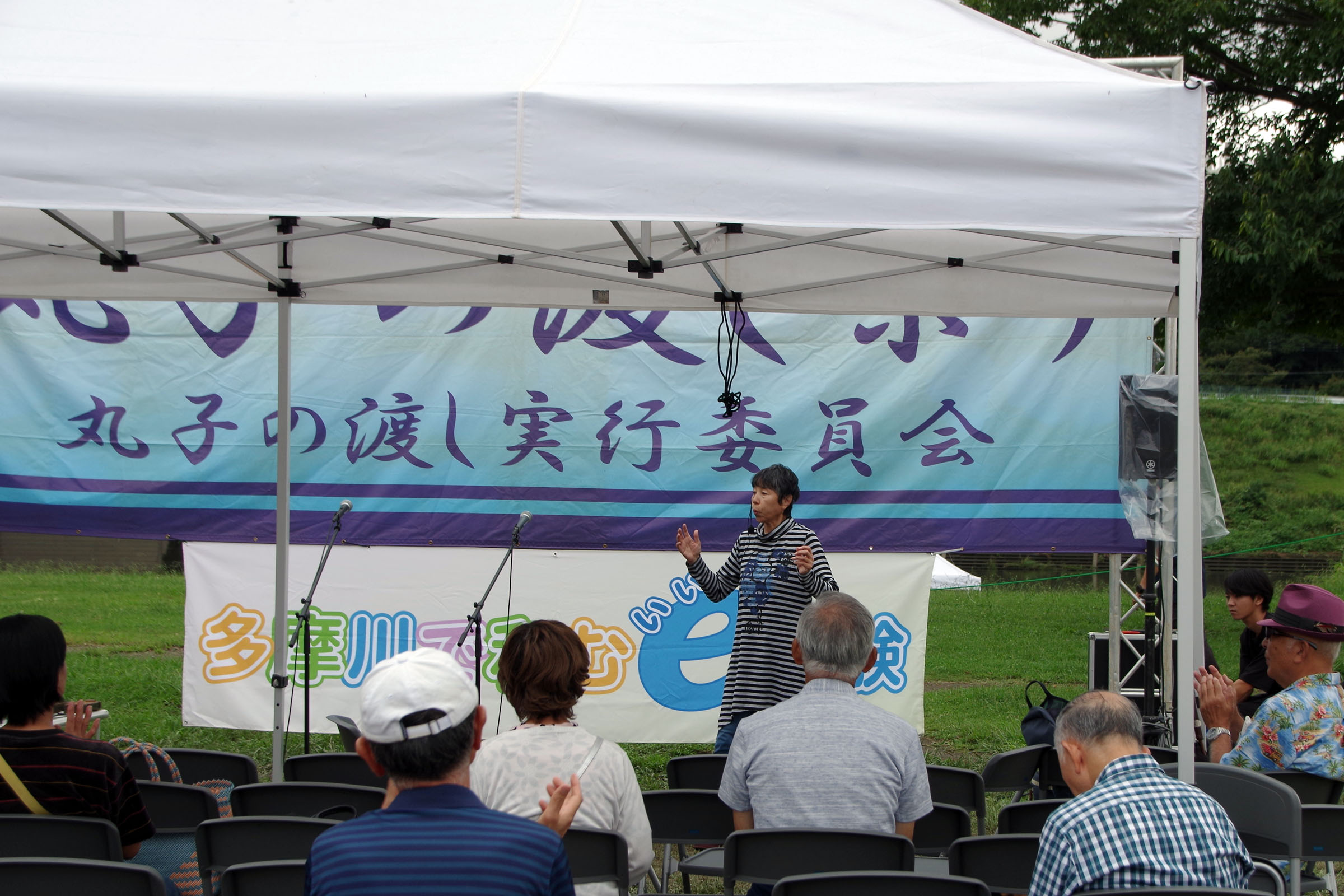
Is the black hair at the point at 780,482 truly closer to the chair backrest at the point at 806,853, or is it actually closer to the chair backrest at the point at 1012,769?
the chair backrest at the point at 1012,769

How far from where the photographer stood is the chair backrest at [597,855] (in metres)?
1.98

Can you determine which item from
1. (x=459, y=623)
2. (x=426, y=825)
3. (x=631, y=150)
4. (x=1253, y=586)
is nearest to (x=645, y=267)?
(x=631, y=150)

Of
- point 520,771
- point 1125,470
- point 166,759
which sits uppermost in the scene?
point 1125,470

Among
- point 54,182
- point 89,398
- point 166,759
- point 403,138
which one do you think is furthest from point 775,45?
point 89,398

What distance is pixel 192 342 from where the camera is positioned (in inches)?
215

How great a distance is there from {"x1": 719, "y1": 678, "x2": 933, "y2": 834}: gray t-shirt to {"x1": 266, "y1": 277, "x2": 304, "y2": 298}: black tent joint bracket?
7.96 feet

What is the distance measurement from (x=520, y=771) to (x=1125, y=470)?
3.21m

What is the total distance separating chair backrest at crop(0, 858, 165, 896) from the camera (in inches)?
73.9

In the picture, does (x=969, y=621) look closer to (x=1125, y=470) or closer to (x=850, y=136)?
(x=1125, y=470)

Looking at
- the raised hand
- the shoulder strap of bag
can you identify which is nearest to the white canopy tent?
the shoulder strap of bag

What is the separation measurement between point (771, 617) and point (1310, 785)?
63.3 inches

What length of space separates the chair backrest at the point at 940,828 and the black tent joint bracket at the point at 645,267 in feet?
5.49

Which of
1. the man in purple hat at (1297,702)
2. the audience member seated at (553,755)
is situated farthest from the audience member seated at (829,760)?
the man in purple hat at (1297,702)

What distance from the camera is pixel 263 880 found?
77.2 inches
